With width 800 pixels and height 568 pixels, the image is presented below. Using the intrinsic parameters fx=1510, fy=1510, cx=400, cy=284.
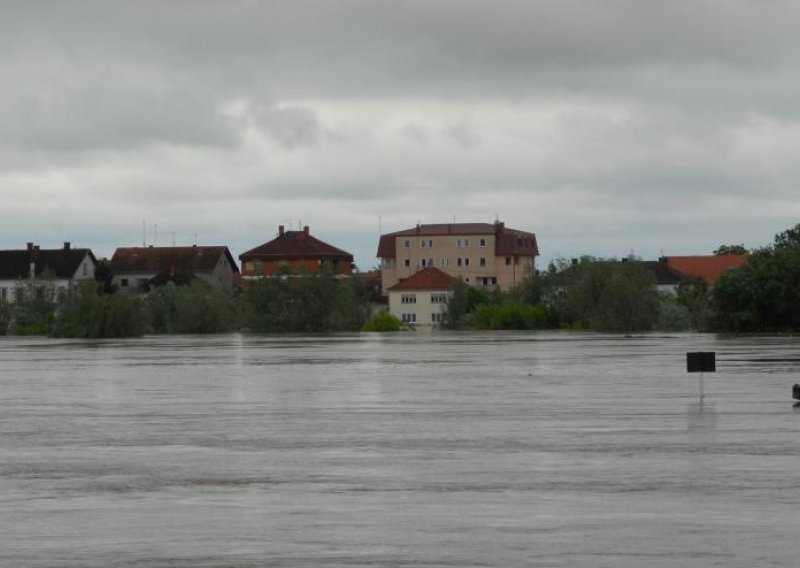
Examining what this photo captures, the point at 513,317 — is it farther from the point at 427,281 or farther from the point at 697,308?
the point at 427,281

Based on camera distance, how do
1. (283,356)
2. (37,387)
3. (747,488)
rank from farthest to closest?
(283,356) < (37,387) < (747,488)

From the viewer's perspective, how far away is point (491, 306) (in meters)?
137

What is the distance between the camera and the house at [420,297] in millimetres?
177500

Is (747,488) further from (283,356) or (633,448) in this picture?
(283,356)

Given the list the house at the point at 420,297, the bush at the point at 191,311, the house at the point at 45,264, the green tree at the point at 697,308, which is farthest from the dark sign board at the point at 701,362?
the house at the point at 45,264

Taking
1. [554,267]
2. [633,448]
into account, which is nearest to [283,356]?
[633,448]

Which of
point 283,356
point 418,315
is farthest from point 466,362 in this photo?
point 418,315

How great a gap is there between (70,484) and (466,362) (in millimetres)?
35037

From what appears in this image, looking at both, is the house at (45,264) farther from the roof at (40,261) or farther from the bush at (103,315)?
the bush at (103,315)

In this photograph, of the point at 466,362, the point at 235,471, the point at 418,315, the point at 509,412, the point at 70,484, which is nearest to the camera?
the point at 70,484

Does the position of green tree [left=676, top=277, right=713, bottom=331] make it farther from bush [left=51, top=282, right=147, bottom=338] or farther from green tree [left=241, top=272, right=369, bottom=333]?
bush [left=51, top=282, right=147, bottom=338]

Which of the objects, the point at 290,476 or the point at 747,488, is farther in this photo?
the point at 290,476

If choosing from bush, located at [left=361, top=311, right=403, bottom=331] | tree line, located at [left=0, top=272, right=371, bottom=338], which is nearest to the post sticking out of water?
tree line, located at [left=0, top=272, right=371, bottom=338]

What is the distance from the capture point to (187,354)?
63375 mm
